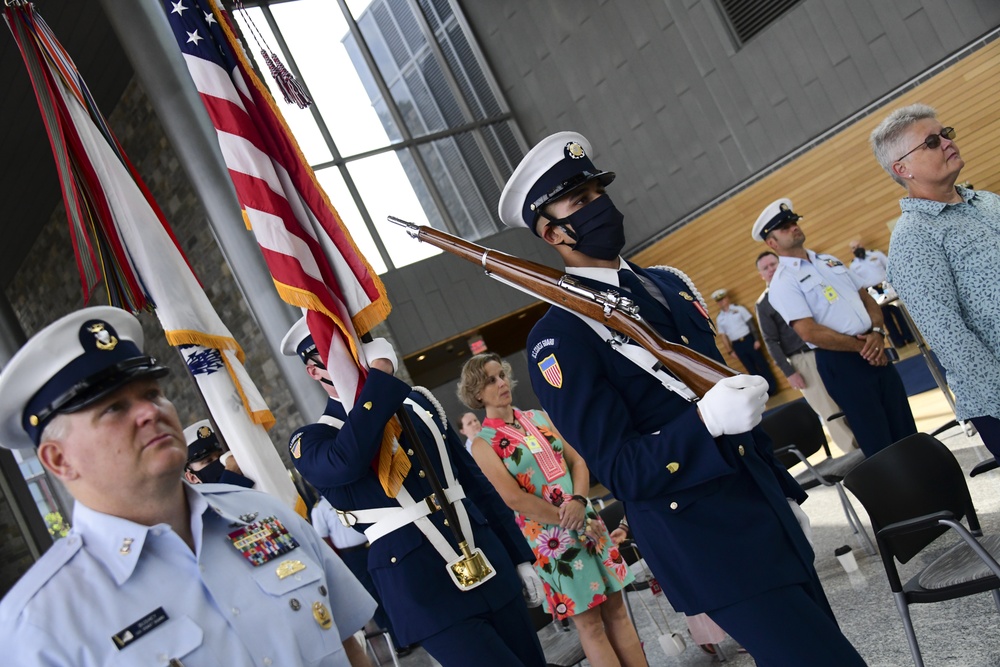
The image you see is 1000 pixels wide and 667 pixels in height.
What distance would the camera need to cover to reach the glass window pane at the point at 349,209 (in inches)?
469

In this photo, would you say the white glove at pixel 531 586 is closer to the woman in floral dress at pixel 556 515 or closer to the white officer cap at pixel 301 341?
the woman in floral dress at pixel 556 515

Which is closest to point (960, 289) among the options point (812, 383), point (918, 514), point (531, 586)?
point (918, 514)

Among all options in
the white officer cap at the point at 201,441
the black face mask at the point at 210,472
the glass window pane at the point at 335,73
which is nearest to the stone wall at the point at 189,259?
the glass window pane at the point at 335,73

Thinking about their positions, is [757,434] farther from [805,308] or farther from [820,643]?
[805,308]

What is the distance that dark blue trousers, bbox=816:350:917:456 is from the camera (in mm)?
4109

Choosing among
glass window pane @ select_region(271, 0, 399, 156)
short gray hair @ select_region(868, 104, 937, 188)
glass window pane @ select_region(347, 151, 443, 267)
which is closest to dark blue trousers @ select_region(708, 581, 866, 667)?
short gray hair @ select_region(868, 104, 937, 188)

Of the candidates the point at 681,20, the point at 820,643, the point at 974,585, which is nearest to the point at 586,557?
the point at 974,585

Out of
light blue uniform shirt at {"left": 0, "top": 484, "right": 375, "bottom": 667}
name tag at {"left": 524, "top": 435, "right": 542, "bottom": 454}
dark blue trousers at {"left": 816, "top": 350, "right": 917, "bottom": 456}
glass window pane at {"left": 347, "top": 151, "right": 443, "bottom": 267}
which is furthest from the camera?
glass window pane at {"left": 347, "top": 151, "right": 443, "bottom": 267}

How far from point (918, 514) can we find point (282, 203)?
2496 mm

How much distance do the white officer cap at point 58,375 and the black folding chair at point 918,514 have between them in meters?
2.13

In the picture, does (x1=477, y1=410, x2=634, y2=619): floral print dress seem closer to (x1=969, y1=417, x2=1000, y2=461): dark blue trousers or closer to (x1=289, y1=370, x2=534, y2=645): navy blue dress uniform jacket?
(x1=289, y1=370, x2=534, y2=645): navy blue dress uniform jacket

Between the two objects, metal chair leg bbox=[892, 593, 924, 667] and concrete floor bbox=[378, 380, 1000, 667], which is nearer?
metal chair leg bbox=[892, 593, 924, 667]

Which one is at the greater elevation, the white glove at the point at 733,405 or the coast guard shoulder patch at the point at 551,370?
the coast guard shoulder patch at the point at 551,370

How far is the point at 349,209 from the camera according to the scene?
1198 cm
